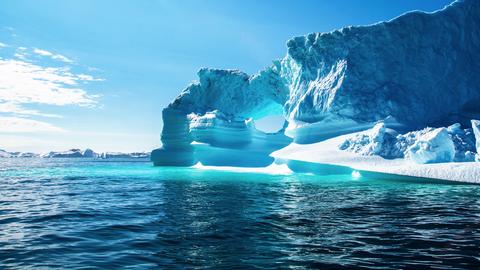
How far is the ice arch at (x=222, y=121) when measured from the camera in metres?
34.5

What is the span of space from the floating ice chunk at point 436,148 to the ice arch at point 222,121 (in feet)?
49.2

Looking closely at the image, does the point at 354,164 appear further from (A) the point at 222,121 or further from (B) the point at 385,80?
(A) the point at 222,121

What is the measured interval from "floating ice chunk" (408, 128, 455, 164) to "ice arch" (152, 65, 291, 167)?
14987 mm

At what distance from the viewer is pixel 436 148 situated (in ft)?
63.9

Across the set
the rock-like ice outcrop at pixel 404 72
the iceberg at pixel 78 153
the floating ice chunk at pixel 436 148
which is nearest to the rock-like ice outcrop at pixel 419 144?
the floating ice chunk at pixel 436 148

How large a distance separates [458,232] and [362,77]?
2273 centimetres

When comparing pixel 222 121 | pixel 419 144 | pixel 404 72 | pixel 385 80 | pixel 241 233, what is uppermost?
pixel 404 72

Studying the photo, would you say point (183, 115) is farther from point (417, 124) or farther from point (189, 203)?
point (189, 203)

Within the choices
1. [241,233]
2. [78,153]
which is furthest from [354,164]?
[78,153]

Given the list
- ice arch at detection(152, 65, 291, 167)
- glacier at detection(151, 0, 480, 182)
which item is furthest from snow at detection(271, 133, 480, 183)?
ice arch at detection(152, 65, 291, 167)

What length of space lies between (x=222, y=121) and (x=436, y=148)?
19.9 metres

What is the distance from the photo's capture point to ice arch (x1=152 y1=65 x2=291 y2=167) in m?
34.5

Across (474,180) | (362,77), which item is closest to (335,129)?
(362,77)

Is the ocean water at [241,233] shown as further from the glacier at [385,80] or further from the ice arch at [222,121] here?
the ice arch at [222,121]
